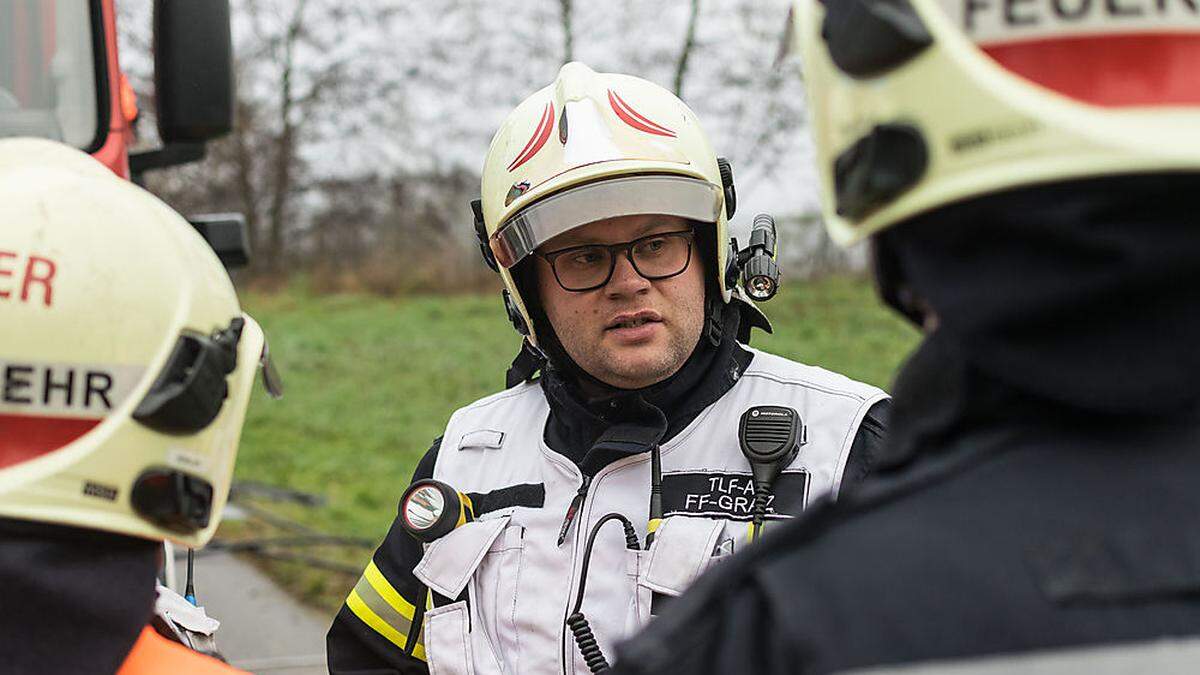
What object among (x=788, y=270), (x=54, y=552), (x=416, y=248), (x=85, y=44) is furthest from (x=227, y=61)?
(x=416, y=248)

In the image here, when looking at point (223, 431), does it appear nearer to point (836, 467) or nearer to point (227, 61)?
point (836, 467)

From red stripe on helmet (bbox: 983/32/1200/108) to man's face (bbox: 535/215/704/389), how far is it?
165 cm

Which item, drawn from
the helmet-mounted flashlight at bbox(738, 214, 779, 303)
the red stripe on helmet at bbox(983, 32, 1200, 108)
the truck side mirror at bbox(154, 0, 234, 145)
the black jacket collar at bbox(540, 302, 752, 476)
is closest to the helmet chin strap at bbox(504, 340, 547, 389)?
the black jacket collar at bbox(540, 302, 752, 476)

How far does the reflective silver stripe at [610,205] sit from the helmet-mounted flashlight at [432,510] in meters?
0.60

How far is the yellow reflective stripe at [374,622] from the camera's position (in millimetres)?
2867

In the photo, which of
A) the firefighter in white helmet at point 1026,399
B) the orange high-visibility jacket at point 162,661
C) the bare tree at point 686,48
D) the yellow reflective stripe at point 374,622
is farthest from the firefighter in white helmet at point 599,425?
the bare tree at point 686,48

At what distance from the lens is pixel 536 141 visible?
2.94m

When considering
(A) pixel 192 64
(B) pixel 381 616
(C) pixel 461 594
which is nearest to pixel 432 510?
(C) pixel 461 594

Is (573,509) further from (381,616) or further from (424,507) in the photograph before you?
(381,616)

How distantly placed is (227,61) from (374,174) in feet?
57.1

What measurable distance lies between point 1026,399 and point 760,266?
66.8 inches

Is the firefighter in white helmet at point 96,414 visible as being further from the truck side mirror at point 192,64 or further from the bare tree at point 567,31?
the bare tree at point 567,31

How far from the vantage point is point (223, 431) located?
1.83 m

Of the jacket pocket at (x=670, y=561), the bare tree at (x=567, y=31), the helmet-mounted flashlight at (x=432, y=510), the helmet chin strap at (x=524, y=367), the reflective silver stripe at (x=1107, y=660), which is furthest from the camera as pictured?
the bare tree at (x=567, y=31)
